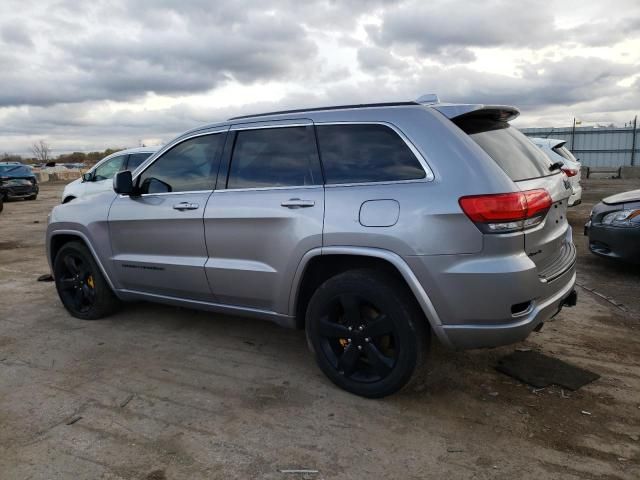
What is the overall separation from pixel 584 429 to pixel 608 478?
45cm

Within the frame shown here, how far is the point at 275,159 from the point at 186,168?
2.92ft

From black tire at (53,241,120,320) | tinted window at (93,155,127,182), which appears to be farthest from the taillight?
tinted window at (93,155,127,182)

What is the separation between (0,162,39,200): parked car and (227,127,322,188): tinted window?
19.3m

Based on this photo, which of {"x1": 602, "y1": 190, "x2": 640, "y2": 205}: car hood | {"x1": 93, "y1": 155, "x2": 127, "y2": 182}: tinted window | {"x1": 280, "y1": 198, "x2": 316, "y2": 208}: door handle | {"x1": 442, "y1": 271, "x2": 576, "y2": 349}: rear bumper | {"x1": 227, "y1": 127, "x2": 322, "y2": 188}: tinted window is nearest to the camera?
{"x1": 442, "y1": 271, "x2": 576, "y2": 349}: rear bumper

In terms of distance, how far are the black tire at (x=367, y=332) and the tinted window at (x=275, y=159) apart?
767mm

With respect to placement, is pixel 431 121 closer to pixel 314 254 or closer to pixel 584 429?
pixel 314 254

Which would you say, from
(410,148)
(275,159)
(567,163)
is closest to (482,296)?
(410,148)

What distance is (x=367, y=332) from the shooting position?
3.36 meters

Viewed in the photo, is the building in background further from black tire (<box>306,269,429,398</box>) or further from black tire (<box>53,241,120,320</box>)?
black tire (<box>306,269,429,398</box>)

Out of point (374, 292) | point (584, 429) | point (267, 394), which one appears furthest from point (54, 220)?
point (584, 429)

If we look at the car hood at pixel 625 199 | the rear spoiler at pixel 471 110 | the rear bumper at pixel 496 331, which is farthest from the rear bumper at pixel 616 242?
the rear bumper at pixel 496 331

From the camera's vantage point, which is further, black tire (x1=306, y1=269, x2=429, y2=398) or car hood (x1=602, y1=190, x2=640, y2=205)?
car hood (x1=602, y1=190, x2=640, y2=205)

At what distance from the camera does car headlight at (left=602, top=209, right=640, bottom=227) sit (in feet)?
19.6

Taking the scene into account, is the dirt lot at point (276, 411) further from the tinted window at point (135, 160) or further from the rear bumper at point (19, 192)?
the rear bumper at point (19, 192)
